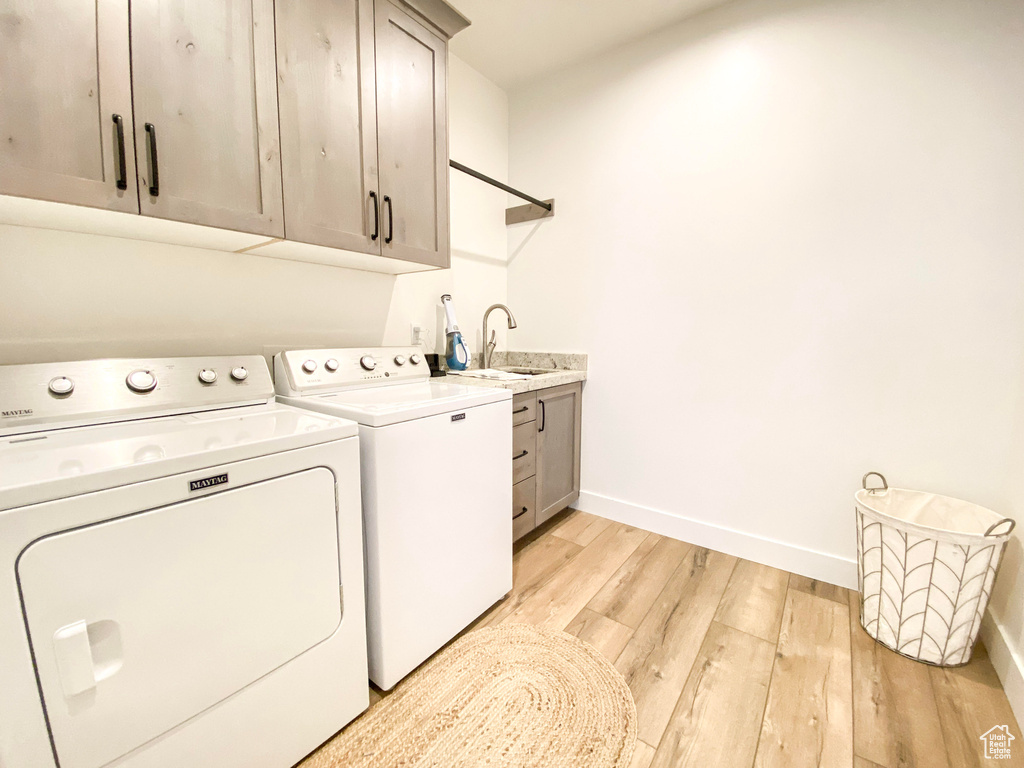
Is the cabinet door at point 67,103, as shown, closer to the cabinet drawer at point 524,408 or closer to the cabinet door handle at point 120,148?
the cabinet door handle at point 120,148

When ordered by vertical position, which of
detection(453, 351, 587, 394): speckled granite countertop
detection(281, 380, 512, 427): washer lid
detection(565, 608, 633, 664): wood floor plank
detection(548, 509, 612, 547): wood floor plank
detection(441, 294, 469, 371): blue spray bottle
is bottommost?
detection(565, 608, 633, 664): wood floor plank

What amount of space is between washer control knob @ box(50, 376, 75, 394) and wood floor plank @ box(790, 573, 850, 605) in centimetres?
254

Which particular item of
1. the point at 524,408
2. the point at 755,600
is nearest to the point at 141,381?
the point at 524,408

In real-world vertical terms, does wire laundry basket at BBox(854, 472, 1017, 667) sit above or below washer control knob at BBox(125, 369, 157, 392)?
below

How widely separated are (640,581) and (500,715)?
0.87 metres

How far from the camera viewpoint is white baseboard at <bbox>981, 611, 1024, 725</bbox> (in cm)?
119

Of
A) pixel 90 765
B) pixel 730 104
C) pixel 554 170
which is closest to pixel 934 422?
pixel 730 104

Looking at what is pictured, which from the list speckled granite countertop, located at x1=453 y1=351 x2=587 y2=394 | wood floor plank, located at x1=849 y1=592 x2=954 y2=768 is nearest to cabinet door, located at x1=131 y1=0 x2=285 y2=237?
speckled granite countertop, located at x1=453 y1=351 x2=587 y2=394

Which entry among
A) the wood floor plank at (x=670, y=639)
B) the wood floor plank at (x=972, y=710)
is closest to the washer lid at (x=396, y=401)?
the wood floor plank at (x=670, y=639)

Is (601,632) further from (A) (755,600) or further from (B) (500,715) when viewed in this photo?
(A) (755,600)

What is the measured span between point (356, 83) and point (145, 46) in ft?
1.93

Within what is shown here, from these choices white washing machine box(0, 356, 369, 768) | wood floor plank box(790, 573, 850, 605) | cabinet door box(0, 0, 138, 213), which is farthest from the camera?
wood floor plank box(790, 573, 850, 605)

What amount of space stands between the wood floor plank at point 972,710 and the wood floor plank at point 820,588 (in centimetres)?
36

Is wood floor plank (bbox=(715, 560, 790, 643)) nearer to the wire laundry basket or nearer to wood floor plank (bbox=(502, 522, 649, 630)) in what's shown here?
the wire laundry basket
